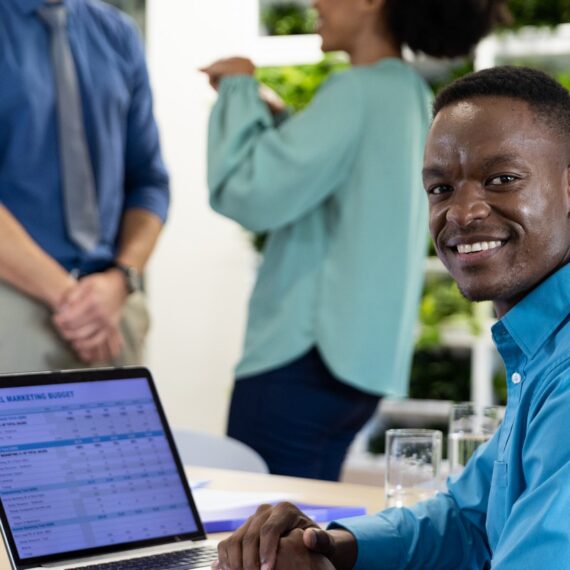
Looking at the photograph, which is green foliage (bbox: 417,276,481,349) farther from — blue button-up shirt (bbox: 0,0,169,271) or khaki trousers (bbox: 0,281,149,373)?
khaki trousers (bbox: 0,281,149,373)

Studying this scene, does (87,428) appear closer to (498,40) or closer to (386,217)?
(386,217)

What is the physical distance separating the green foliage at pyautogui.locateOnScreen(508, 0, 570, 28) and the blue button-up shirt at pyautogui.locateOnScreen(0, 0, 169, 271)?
1724mm

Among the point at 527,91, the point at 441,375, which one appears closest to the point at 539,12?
the point at 441,375

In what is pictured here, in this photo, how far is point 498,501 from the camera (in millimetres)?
1225

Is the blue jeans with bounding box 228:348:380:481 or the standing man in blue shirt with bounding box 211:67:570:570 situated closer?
the standing man in blue shirt with bounding box 211:67:570:570

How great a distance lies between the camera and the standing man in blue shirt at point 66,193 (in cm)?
233

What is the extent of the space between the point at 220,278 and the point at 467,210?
11.2 ft

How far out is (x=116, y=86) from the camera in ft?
8.32

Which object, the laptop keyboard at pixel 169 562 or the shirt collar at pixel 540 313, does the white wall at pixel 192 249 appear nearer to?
the laptop keyboard at pixel 169 562

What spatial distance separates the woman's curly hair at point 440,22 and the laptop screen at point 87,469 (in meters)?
1.14

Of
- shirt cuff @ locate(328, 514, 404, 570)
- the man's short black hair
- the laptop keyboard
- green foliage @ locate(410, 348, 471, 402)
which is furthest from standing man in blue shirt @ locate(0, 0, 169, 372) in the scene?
green foliage @ locate(410, 348, 471, 402)

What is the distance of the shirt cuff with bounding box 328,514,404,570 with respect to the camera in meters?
1.37

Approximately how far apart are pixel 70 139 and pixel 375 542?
4.23 ft

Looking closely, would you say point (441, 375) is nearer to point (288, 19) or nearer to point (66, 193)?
point (288, 19)
